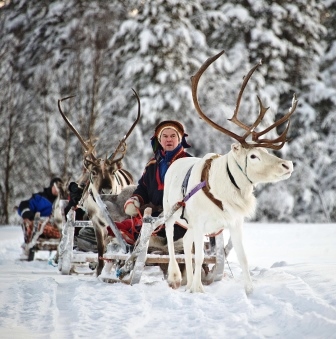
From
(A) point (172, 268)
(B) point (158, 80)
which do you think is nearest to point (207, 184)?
(A) point (172, 268)

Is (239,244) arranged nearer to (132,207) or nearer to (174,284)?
(174,284)

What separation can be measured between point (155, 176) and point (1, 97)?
15348mm

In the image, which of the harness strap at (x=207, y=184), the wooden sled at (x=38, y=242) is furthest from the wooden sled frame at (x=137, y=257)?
the wooden sled at (x=38, y=242)

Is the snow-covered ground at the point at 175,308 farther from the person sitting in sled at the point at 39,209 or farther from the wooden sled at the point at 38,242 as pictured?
the person sitting in sled at the point at 39,209

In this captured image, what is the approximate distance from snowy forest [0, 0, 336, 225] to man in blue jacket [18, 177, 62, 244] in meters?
8.78

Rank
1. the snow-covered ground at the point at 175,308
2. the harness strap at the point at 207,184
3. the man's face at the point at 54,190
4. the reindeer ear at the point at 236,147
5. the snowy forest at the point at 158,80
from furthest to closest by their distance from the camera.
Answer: the snowy forest at the point at 158,80 → the man's face at the point at 54,190 → the harness strap at the point at 207,184 → the reindeer ear at the point at 236,147 → the snow-covered ground at the point at 175,308

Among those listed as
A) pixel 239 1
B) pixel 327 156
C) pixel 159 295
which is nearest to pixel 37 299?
pixel 159 295

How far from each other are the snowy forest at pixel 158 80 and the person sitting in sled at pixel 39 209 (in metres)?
8.86

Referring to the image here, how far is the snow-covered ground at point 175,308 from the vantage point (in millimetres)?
3891

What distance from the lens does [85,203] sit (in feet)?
26.3

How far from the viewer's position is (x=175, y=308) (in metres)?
4.71

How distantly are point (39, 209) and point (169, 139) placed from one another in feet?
18.2

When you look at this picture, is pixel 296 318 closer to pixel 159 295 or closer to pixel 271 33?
pixel 159 295

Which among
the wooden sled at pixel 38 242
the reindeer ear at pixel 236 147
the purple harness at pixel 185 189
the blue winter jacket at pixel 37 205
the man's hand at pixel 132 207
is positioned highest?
the reindeer ear at pixel 236 147
